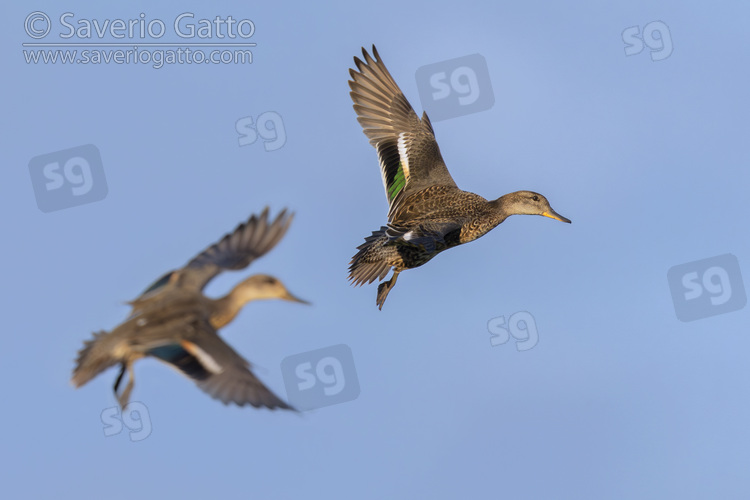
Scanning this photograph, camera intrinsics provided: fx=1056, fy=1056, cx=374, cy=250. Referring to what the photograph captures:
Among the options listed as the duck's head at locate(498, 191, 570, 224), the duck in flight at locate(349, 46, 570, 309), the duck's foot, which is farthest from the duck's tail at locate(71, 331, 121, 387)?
the duck's head at locate(498, 191, 570, 224)

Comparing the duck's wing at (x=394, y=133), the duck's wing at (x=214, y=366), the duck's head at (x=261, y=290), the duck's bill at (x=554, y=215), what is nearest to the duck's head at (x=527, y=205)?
the duck's bill at (x=554, y=215)

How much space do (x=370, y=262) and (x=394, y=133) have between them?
2.59 metres

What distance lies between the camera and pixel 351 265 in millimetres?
11539

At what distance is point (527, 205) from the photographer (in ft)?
42.9

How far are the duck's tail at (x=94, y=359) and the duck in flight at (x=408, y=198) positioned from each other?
12.7 ft

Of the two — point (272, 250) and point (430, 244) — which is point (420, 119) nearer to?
point (430, 244)

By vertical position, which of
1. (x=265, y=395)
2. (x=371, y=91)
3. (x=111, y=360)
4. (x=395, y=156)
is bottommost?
(x=265, y=395)

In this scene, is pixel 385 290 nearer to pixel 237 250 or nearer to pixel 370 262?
pixel 370 262

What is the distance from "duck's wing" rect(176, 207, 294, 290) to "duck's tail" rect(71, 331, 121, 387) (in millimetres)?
545

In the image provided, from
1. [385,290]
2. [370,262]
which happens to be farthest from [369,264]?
[385,290]

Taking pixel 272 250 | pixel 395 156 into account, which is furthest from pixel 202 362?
pixel 395 156

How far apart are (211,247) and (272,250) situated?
1.97ft

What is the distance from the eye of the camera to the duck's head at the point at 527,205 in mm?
12906

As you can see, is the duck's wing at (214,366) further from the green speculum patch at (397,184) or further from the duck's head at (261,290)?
the green speculum patch at (397,184)
